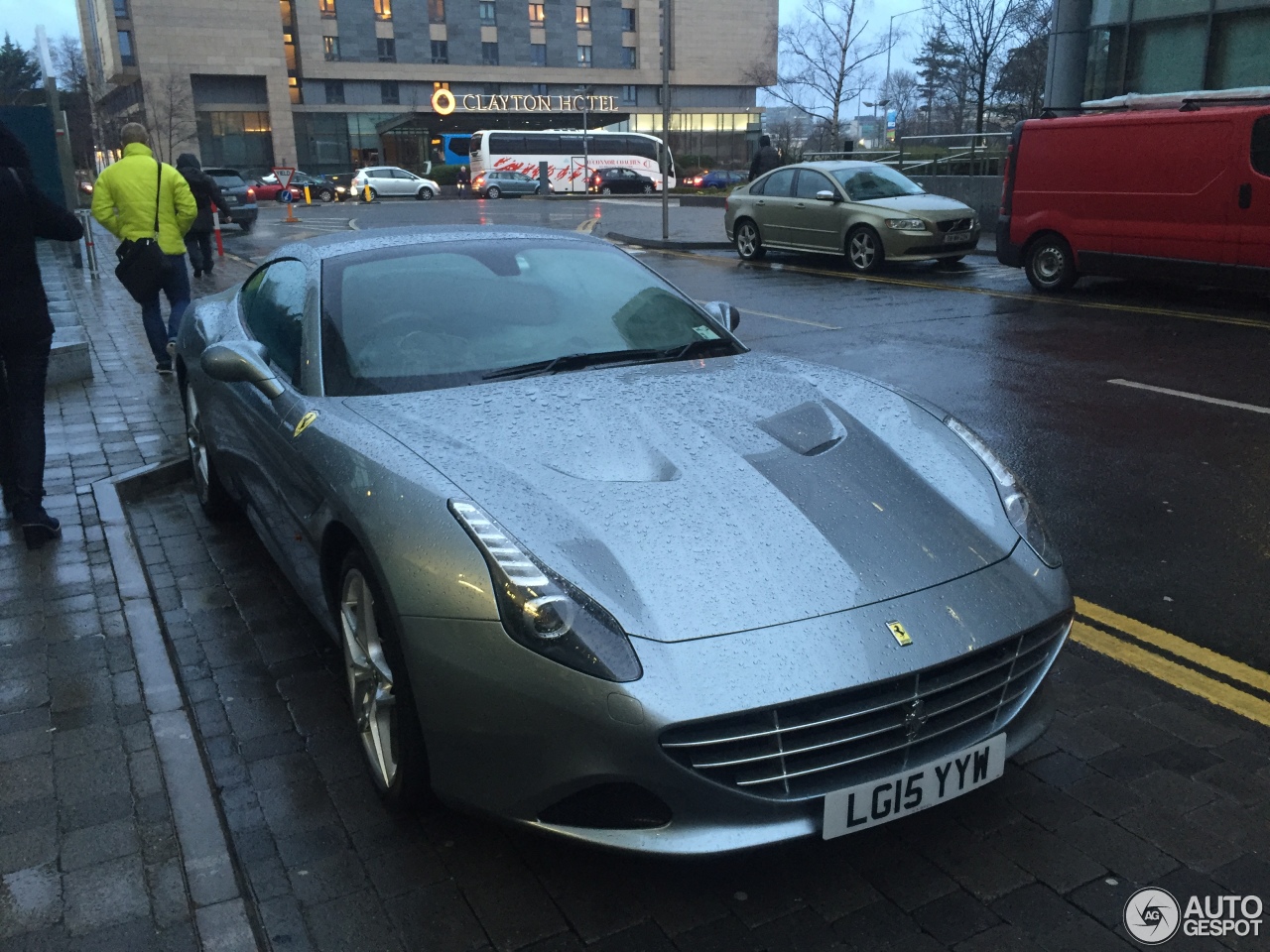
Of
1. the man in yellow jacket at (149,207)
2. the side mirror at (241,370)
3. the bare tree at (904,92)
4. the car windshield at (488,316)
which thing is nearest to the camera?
the car windshield at (488,316)

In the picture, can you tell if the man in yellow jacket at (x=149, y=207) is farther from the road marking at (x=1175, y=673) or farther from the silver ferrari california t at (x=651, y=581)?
the road marking at (x=1175, y=673)

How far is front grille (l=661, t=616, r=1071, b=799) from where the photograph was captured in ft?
7.44

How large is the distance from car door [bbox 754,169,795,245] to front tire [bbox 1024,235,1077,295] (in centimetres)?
463

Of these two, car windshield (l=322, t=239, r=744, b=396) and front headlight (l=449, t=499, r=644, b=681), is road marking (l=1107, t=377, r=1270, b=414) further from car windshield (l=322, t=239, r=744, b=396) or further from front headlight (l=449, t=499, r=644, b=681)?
front headlight (l=449, t=499, r=644, b=681)

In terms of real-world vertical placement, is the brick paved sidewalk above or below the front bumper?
below

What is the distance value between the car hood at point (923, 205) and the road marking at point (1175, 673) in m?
12.5

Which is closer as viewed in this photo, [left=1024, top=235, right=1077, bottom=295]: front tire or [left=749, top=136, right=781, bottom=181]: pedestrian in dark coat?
[left=1024, top=235, right=1077, bottom=295]: front tire

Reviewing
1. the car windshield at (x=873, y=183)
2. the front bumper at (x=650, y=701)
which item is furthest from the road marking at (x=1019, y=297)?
the front bumper at (x=650, y=701)

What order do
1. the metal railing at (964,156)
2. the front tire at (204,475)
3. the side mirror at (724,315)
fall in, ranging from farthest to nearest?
the metal railing at (964,156) < the front tire at (204,475) < the side mirror at (724,315)

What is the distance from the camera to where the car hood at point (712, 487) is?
2451mm

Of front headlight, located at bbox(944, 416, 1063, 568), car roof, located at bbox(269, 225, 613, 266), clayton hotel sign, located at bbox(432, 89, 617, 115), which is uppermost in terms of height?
clayton hotel sign, located at bbox(432, 89, 617, 115)

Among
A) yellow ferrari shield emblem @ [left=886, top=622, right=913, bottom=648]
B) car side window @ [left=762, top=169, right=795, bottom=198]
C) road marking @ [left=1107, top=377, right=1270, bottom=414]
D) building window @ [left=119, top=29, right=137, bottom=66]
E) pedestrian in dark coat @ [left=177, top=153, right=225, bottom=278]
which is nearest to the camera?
yellow ferrari shield emblem @ [left=886, top=622, right=913, bottom=648]

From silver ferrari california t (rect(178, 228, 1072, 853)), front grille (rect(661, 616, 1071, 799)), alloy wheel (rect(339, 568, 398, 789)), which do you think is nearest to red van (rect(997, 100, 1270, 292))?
silver ferrari california t (rect(178, 228, 1072, 853))

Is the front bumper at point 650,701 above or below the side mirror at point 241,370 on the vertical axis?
below
